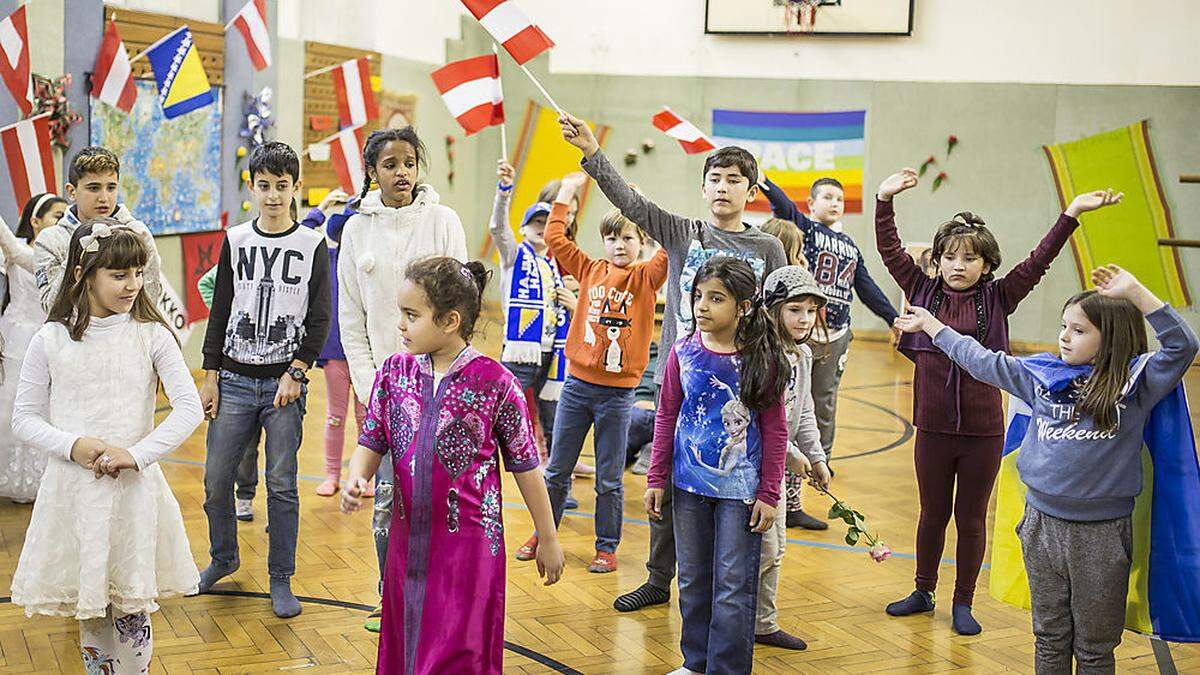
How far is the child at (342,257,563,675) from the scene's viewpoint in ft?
8.66

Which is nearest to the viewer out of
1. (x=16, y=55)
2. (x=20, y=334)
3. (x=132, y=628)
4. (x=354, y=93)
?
(x=132, y=628)

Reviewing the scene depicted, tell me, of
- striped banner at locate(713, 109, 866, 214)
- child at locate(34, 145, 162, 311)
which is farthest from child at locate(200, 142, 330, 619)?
striped banner at locate(713, 109, 866, 214)

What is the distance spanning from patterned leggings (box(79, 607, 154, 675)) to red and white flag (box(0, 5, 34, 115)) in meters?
3.51

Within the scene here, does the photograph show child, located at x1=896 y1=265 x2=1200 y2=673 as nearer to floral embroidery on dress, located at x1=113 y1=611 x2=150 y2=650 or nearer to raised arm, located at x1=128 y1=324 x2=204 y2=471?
raised arm, located at x1=128 y1=324 x2=204 y2=471

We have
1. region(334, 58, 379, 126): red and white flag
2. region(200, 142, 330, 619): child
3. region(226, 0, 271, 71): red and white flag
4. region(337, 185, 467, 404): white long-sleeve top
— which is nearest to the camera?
region(337, 185, 467, 404): white long-sleeve top

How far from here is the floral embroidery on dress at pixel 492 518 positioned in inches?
105

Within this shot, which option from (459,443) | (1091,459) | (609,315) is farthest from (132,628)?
(1091,459)

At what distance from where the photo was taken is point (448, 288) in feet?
8.77

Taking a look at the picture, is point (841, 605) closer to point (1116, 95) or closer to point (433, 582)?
point (433, 582)

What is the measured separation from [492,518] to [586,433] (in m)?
1.73

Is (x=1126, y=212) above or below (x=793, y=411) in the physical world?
above

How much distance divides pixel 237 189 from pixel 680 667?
20.2 feet

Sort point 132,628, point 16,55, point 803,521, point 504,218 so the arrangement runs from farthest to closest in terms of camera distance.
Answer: point 16,55 → point 803,521 → point 504,218 → point 132,628

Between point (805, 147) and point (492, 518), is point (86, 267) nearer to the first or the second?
point (492, 518)
